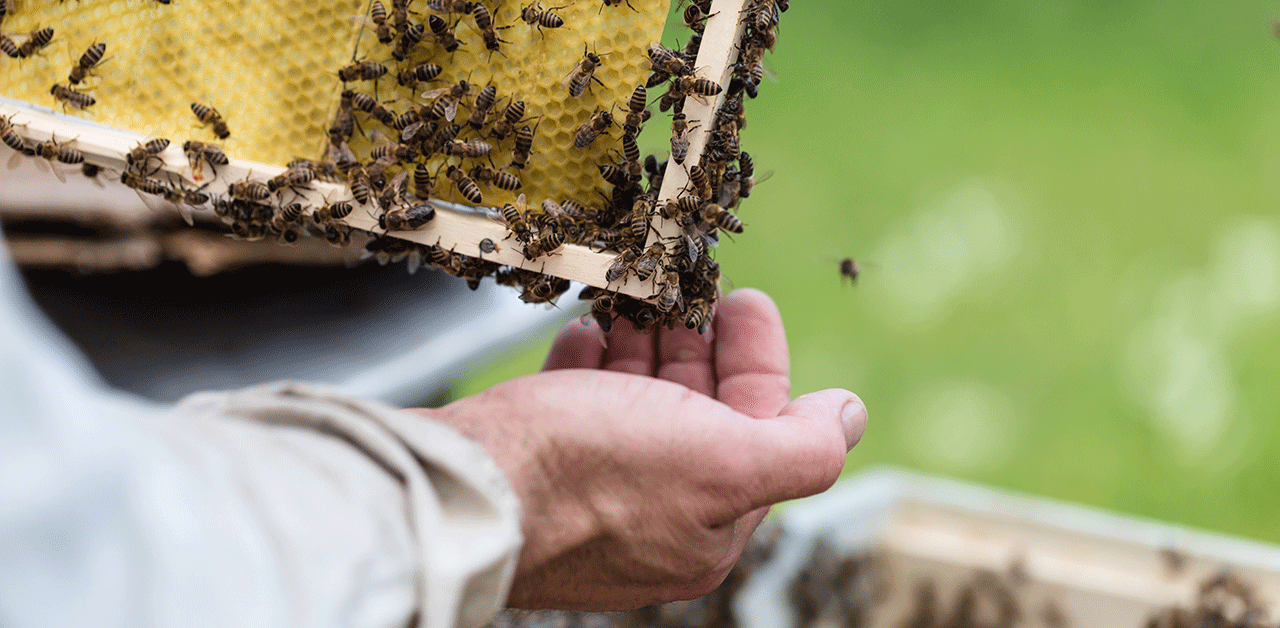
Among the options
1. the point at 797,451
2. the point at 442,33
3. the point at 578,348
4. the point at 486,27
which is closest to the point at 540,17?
the point at 486,27

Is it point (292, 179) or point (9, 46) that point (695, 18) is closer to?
point (292, 179)

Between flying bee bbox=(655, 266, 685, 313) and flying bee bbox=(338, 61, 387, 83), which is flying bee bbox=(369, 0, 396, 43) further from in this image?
flying bee bbox=(655, 266, 685, 313)

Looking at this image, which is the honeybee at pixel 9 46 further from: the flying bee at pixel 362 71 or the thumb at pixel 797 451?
the thumb at pixel 797 451

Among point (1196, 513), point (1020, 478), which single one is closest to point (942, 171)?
point (1020, 478)

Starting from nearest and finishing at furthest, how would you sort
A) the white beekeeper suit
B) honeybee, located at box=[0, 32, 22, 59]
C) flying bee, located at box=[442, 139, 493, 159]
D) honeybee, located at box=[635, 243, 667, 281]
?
the white beekeeper suit → honeybee, located at box=[635, 243, 667, 281] → flying bee, located at box=[442, 139, 493, 159] → honeybee, located at box=[0, 32, 22, 59]

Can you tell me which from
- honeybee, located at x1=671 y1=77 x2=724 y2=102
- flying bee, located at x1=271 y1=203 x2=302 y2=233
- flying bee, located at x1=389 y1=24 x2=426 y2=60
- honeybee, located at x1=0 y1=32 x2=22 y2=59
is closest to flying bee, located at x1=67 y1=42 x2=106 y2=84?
honeybee, located at x1=0 y1=32 x2=22 y2=59

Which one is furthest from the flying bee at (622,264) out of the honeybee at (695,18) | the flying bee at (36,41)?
the flying bee at (36,41)
